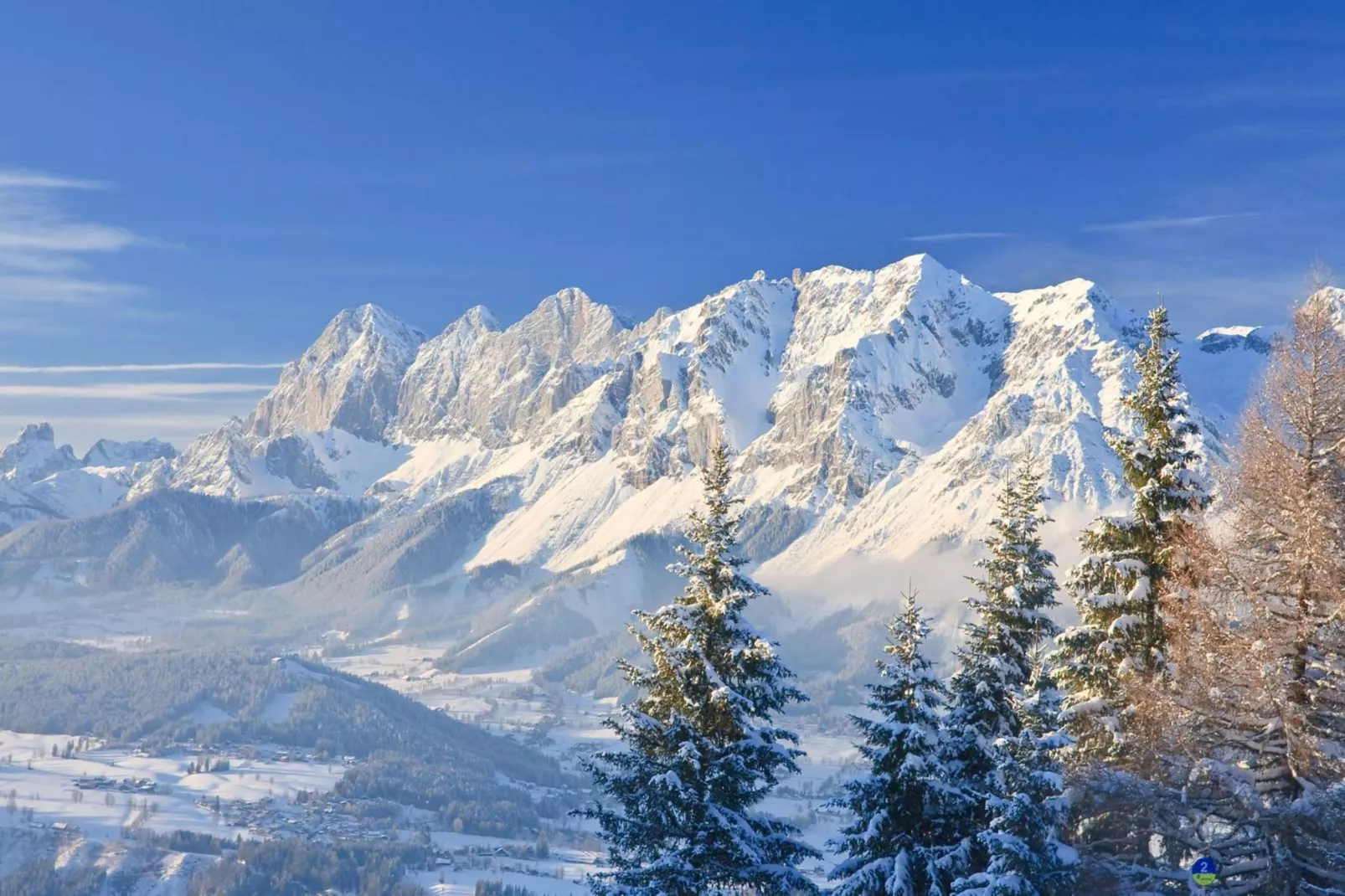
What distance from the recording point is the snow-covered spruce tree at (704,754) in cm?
2822

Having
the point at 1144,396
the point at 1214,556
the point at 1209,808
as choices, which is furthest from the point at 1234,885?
the point at 1144,396

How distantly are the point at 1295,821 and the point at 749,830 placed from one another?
1187 centimetres

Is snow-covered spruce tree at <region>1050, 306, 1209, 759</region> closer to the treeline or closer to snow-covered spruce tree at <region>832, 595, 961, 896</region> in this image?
the treeline

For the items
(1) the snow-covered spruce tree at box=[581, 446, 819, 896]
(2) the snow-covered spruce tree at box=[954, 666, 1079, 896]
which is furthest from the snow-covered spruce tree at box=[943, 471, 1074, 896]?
(1) the snow-covered spruce tree at box=[581, 446, 819, 896]

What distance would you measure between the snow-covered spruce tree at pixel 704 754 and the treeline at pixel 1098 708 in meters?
0.07

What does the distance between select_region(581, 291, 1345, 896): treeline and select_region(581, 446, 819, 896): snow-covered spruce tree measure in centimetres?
7

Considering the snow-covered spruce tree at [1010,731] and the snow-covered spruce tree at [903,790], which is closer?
the snow-covered spruce tree at [1010,731]

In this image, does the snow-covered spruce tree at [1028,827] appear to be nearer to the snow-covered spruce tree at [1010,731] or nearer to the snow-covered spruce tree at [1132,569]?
the snow-covered spruce tree at [1010,731]

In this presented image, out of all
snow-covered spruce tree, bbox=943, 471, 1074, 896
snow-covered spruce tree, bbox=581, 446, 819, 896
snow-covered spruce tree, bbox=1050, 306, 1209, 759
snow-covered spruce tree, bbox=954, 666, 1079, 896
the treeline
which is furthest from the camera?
snow-covered spruce tree, bbox=581, 446, 819, 896

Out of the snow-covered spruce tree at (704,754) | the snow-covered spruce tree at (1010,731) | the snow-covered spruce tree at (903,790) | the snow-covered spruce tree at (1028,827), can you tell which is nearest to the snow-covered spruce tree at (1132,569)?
the snow-covered spruce tree at (1010,731)

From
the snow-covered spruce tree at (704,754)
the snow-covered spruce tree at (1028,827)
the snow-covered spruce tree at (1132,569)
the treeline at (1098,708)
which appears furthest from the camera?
the snow-covered spruce tree at (704,754)

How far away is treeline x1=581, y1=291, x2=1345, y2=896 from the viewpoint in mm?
23625

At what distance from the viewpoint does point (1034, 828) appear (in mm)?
26406

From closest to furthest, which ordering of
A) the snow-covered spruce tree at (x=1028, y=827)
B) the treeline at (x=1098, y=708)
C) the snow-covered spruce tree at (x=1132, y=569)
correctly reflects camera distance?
the treeline at (x=1098, y=708) → the snow-covered spruce tree at (x=1028, y=827) → the snow-covered spruce tree at (x=1132, y=569)
